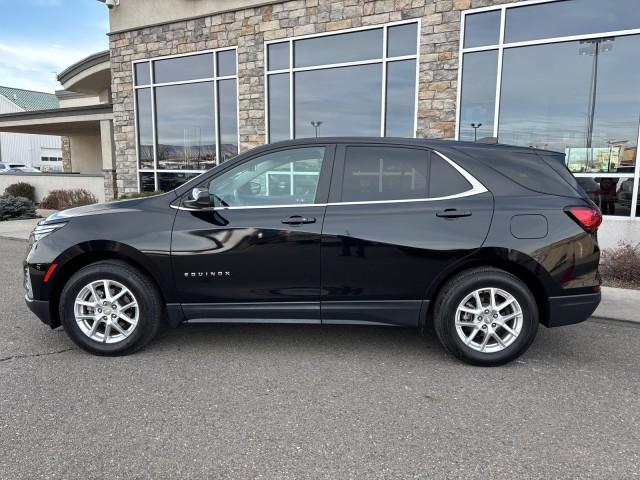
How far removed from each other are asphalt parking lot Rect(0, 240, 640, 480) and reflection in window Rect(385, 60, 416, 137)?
18.7ft

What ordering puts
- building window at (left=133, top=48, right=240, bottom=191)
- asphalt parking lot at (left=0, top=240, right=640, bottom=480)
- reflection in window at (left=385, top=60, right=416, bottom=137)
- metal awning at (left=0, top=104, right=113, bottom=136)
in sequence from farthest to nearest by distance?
metal awning at (left=0, top=104, right=113, bottom=136) < building window at (left=133, top=48, right=240, bottom=191) < reflection in window at (left=385, top=60, right=416, bottom=137) < asphalt parking lot at (left=0, top=240, right=640, bottom=480)

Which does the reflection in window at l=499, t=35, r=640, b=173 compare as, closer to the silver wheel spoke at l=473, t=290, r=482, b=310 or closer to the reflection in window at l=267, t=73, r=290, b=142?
the reflection in window at l=267, t=73, r=290, b=142

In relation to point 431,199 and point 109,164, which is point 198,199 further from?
point 109,164

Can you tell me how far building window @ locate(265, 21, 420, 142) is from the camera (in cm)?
891

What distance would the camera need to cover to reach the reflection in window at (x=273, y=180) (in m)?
3.79

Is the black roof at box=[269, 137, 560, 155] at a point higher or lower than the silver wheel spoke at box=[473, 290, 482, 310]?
higher

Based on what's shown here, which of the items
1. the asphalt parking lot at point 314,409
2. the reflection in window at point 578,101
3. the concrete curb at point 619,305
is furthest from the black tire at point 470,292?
the reflection in window at point 578,101

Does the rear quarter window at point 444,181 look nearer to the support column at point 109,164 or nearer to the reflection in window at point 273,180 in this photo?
the reflection in window at point 273,180

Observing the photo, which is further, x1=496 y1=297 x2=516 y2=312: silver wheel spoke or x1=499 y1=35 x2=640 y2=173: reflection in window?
x1=499 y1=35 x2=640 y2=173: reflection in window

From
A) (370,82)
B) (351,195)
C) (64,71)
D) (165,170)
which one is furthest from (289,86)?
(64,71)

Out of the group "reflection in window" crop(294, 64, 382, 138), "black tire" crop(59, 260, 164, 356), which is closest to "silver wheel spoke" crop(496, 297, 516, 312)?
"black tire" crop(59, 260, 164, 356)

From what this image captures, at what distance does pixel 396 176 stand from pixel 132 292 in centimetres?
230

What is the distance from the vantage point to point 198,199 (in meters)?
3.64

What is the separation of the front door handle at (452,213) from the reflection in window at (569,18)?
5906 millimetres
